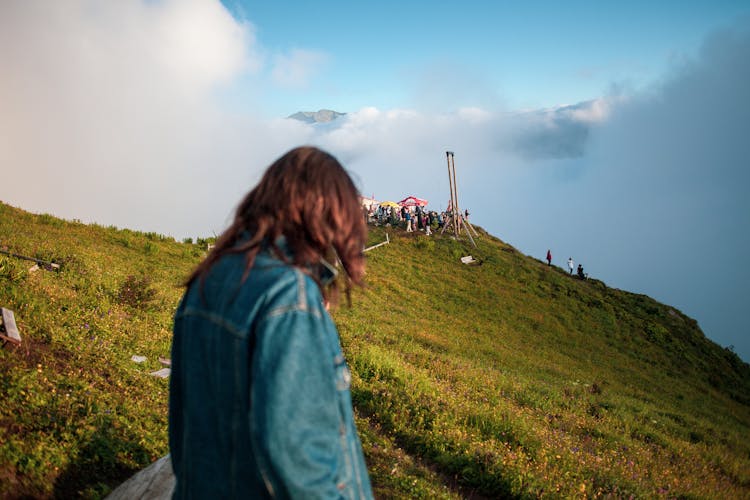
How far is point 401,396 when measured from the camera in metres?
8.80

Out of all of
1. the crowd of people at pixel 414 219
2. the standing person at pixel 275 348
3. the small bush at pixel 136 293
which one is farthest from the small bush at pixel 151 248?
the standing person at pixel 275 348

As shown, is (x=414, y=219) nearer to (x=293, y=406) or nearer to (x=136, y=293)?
(x=136, y=293)

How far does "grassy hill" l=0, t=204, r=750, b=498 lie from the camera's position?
5.31 meters

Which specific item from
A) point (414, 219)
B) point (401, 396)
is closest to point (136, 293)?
point (401, 396)

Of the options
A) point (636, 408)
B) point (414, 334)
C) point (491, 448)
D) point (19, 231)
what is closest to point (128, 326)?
point (491, 448)

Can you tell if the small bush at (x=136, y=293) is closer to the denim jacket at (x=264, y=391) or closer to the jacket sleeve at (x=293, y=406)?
the denim jacket at (x=264, y=391)

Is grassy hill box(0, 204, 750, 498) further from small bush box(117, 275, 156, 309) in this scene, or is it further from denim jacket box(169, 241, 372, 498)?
denim jacket box(169, 241, 372, 498)

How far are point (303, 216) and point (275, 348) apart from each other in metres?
0.56

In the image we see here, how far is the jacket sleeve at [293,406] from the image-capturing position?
162cm

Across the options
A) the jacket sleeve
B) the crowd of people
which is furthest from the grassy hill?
the crowd of people

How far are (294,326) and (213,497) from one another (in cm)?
89

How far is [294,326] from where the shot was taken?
168cm

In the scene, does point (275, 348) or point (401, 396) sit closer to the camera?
point (275, 348)

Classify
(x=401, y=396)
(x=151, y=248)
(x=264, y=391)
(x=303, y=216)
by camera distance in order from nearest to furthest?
(x=264, y=391)
(x=303, y=216)
(x=401, y=396)
(x=151, y=248)
